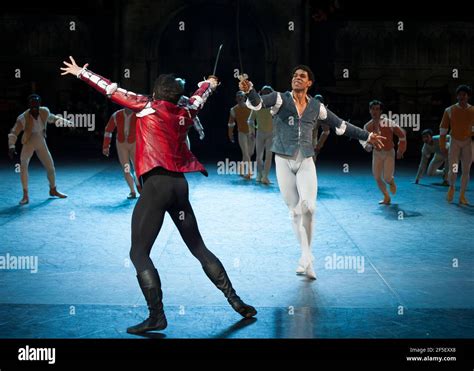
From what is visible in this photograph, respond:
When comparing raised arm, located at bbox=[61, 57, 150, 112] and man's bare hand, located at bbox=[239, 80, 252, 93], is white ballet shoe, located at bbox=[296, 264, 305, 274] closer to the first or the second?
man's bare hand, located at bbox=[239, 80, 252, 93]

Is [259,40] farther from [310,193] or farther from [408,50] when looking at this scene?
[310,193]

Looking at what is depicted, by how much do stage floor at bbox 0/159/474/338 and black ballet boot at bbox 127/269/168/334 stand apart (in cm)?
10

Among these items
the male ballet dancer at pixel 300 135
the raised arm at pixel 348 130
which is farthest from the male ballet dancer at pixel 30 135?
the raised arm at pixel 348 130

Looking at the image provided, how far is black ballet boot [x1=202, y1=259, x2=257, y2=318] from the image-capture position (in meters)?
6.46

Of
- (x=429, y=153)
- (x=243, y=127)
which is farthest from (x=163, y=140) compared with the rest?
(x=429, y=153)

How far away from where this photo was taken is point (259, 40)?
2577 cm

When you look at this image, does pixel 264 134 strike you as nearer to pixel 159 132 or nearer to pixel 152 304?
pixel 159 132

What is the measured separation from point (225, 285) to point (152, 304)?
2.24 ft

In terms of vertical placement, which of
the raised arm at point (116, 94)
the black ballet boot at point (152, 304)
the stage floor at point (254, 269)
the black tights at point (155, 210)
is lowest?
the stage floor at point (254, 269)

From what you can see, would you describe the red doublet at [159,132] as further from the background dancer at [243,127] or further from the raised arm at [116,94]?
the background dancer at [243,127]

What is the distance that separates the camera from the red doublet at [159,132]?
6246mm

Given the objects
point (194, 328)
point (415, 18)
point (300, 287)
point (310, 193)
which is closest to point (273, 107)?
point (310, 193)

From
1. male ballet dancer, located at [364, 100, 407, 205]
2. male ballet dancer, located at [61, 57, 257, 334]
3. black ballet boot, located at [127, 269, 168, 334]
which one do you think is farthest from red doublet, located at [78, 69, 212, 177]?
male ballet dancer, located at [364, 100, 407, 205]

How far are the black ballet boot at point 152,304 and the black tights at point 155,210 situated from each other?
68mm
